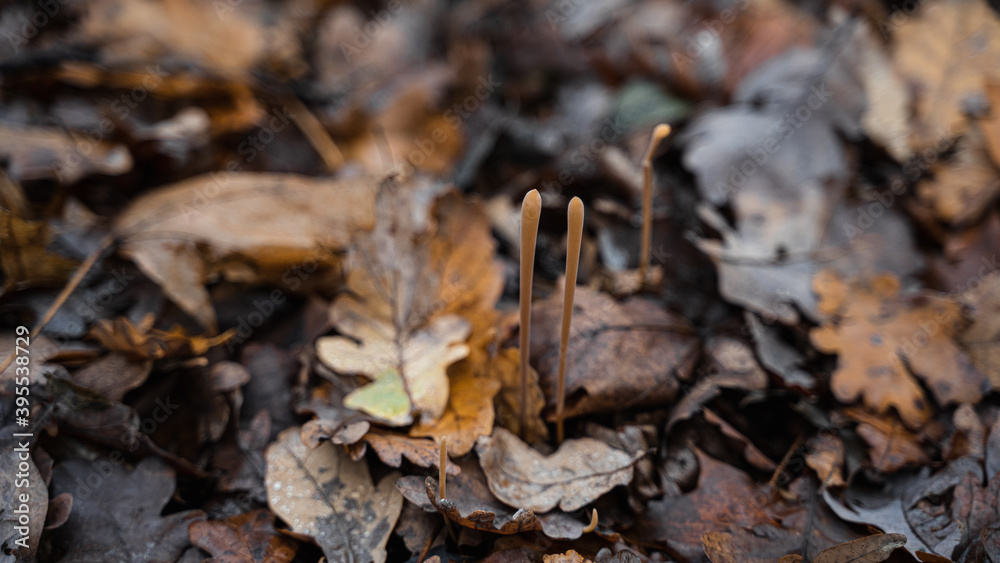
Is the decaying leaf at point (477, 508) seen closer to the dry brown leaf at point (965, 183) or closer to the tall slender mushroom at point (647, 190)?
the tall slender mushroom at point (647, 190)

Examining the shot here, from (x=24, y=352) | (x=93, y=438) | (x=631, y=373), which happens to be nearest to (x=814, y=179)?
(x=631, y=373)

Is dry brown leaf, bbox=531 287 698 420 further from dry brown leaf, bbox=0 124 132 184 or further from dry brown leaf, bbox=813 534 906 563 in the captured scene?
dry brown leaf, bbox=0 124 132 184

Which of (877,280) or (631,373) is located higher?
(877,280)

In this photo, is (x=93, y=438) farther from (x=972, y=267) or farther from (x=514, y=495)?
(x=972, y=267)

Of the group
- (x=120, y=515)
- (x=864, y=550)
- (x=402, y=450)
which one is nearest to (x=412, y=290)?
(x=402, y=450)

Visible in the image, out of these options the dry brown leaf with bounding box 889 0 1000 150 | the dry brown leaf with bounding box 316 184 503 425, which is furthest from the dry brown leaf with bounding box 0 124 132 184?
the dry brown leaf with bounding box 889 0 1000 150
